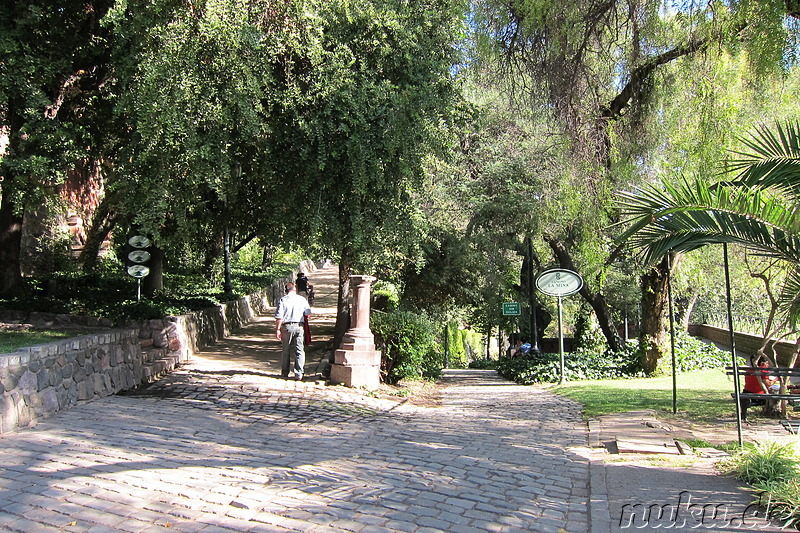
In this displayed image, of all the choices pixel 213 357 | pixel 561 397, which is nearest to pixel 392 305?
pixel 213 357

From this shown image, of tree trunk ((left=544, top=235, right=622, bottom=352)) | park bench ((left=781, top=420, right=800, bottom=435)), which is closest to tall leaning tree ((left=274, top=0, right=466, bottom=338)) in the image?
park bench ((left=781, top=420, right=800, bottom=435))

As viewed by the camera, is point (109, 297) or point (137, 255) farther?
point (109, 297)

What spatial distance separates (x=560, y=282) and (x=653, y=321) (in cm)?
260

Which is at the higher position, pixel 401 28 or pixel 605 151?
pixel 401 28

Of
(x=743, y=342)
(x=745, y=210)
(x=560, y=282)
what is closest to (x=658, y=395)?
(x=560, y=282)

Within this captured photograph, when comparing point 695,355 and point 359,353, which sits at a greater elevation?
point 359,353

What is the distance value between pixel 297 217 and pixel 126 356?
352cm

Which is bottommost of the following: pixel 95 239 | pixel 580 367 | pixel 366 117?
pixel 580 367

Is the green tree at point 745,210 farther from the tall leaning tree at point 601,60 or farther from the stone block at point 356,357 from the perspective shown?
the stone block at point 356,357

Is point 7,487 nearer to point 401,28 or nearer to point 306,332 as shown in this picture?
point 306,332

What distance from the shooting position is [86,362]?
8.98m

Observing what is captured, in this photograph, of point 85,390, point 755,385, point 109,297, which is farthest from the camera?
point 109,297

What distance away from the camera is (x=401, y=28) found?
33.1ft

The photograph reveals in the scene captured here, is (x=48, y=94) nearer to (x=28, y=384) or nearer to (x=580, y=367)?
(x=28, y=384)
